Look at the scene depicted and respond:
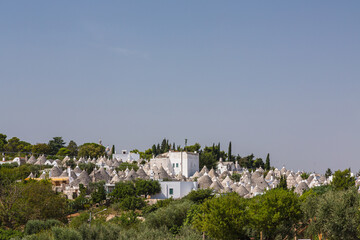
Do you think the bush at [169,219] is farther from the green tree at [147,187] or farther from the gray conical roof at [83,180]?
the gray conical roof at [83,180]

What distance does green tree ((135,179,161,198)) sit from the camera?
47031 mm

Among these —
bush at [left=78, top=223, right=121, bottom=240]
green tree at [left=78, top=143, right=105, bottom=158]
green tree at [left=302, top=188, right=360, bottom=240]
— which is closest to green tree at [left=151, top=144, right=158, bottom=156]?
green tree at [left=78, top=143, right=105, bottom=158]

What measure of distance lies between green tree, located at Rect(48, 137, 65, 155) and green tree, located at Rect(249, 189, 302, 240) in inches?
3053

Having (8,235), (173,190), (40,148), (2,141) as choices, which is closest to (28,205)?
(8,235)

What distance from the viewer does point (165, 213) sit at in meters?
32.4

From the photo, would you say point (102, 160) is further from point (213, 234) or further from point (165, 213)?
point (213, 234)

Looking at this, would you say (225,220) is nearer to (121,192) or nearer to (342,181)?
(342,181)

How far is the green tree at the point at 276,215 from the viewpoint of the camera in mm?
24953

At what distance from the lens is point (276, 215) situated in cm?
2456

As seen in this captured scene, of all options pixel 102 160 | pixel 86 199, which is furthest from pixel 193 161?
pixel 86 199

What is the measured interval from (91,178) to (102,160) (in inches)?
794

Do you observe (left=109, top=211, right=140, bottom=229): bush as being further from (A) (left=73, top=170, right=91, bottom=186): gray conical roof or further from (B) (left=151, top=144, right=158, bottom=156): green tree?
(B) (left=151, top=144, right=158, bottom=156): green tree

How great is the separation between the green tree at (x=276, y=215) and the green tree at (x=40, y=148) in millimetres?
72674

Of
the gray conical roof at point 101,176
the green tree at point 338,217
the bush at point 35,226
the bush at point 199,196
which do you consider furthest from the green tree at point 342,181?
the gray conical roof at point 101,176
